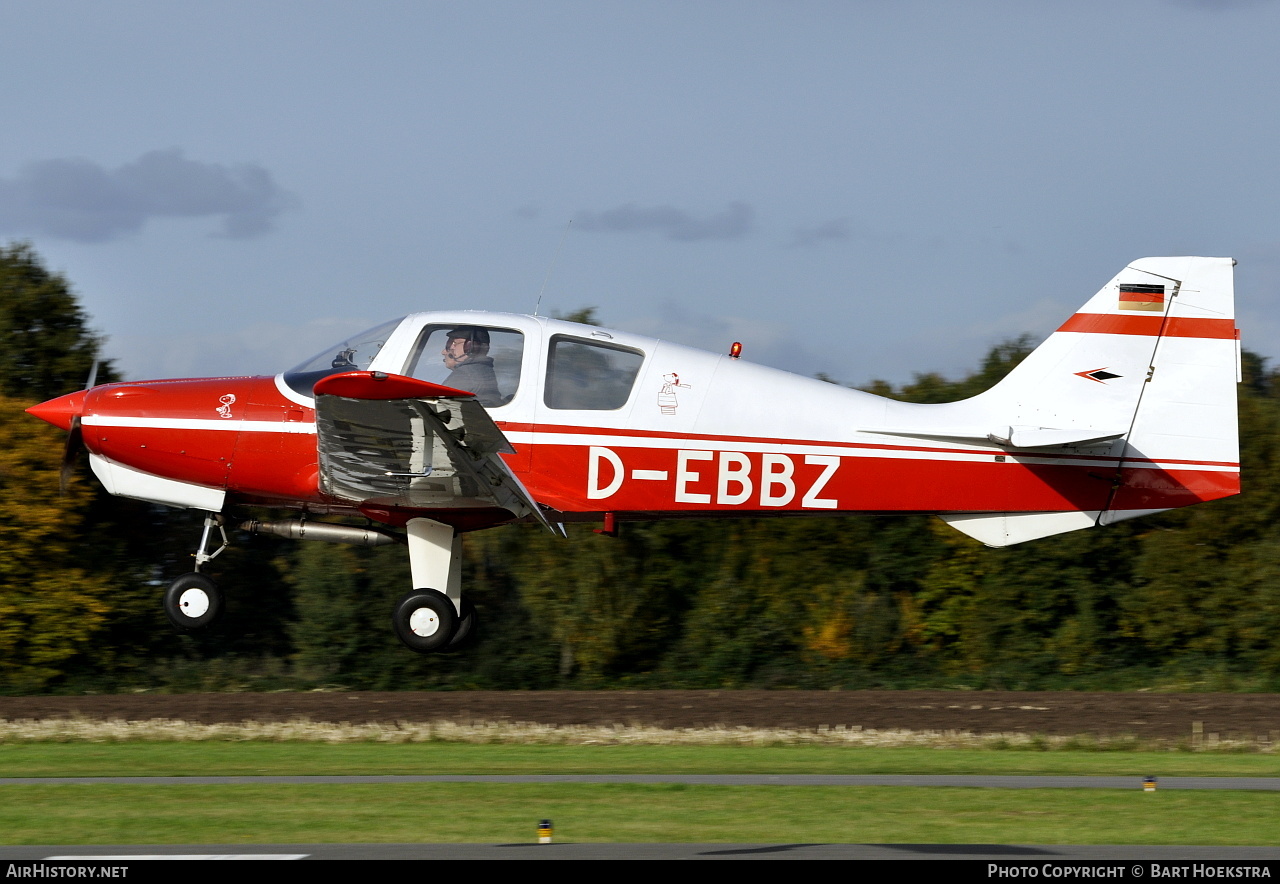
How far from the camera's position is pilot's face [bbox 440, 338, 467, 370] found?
9367mm

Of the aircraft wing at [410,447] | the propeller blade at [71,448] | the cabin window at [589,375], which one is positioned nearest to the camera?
the aircraft wing at [410,447]

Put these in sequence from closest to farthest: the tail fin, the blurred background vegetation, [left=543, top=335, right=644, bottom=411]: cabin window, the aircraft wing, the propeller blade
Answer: the aircraft wing < [left=543, top=335, right=644, bottom=411]: cabin window < the tail fin < the propeller blade < the blurred background vegetation

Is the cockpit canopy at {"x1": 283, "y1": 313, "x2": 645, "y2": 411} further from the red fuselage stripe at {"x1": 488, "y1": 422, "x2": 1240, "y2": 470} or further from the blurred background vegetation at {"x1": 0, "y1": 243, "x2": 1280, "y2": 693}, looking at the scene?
the blurred background vegetation at {"x1": 0, "y1": 243, "x2": 1280, "y2": 693}

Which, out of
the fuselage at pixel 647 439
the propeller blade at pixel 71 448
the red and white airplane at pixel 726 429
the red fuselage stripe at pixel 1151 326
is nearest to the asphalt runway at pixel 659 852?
the red and white airplane at pixel 726 429

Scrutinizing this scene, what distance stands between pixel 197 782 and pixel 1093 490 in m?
6.76

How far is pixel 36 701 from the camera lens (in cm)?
1584

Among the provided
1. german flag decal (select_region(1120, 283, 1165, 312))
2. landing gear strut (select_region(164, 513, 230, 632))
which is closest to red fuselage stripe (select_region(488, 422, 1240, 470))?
german flag decal (select_region(1120, 283, 1165, 312))

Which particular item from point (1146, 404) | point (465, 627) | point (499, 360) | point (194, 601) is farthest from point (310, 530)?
point (1146, 404)

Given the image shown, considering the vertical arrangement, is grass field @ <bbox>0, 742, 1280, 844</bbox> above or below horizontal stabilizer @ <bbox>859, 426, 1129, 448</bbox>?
below

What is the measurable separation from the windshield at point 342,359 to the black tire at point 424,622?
183 centimetres

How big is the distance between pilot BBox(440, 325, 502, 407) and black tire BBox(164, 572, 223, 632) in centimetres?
265

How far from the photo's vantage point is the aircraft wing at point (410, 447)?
769cm

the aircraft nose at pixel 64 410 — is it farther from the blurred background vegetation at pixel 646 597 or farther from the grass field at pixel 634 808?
the blurred background vegetation at pixel 646 597

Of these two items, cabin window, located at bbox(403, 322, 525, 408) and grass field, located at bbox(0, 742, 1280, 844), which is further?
cabin window, located at bbox(403, 322, 525, 408)
